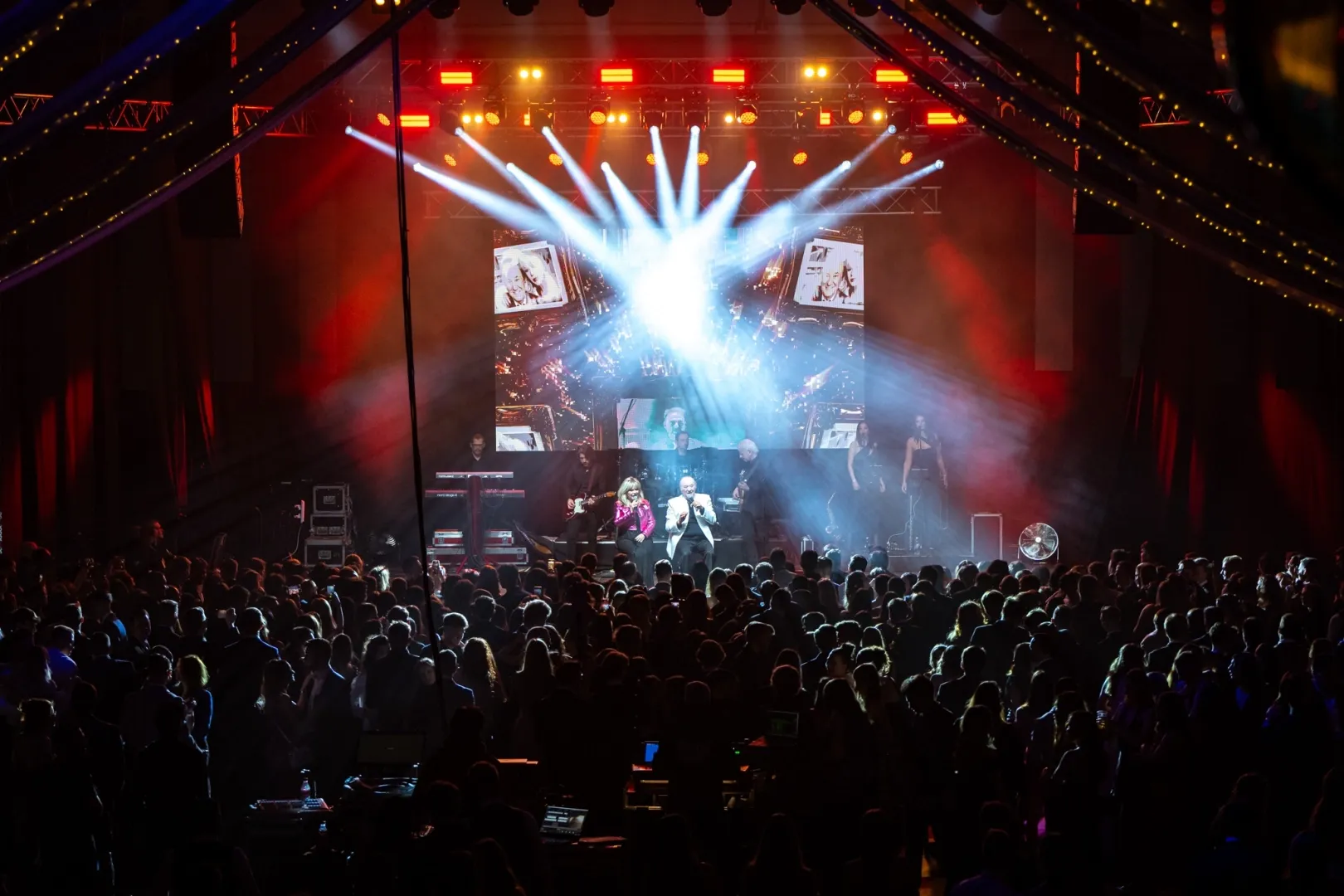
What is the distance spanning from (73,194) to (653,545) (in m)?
12.6

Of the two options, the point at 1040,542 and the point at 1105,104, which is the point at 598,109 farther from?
the point at 1105,104

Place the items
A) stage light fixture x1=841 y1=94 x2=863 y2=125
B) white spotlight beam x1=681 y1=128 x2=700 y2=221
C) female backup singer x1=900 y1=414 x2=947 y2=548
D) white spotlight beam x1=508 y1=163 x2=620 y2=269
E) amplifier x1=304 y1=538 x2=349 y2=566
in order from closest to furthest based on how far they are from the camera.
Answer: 1. stage light fixture x1=841 y1=94 x2=863 y2=125
2. amplifier x1=304 y1=538 x2=349 y2=566
3. female backup singer x1=900 y1=414 x2=947 y2=548
4. white spotlight beam x1=681 y1=128 x2=700 y2=221
5. white spotlight beam x1=508 y1=163 x2=620 y2=269

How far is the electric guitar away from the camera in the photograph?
59.6 ft

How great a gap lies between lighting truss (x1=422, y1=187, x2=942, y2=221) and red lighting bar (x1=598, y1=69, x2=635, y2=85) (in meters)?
4.47

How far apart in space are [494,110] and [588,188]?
11.6ft

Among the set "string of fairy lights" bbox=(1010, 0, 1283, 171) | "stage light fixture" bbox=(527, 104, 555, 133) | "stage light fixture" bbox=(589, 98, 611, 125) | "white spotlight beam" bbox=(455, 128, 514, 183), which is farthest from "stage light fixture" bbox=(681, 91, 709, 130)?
"string of fairy lights" bbox=(1010, 0, 1283, 171)

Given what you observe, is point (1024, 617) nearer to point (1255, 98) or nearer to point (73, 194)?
point (73, 194)

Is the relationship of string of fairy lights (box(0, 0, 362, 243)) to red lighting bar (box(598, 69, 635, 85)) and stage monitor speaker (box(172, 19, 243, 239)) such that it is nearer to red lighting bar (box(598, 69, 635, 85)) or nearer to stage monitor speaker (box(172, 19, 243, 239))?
stage monitor speaker (box(172, 19, 243, 239))

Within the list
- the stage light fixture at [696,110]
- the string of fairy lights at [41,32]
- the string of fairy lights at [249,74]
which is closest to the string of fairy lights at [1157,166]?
the string of fairy lights at [249,74]

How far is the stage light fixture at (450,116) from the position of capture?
16359 millimetres

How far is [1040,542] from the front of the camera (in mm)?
17906

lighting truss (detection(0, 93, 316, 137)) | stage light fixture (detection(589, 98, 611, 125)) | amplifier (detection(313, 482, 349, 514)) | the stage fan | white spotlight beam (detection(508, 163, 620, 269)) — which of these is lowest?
the stage fan

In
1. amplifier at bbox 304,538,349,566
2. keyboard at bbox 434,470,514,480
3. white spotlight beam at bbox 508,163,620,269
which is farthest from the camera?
white spotlight beam at bbox 508,163,620,269

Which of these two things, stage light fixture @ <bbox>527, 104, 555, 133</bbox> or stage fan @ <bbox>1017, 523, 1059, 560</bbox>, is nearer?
stage light fixture @ <bbox>527, 104, 555, 133</bbox>
